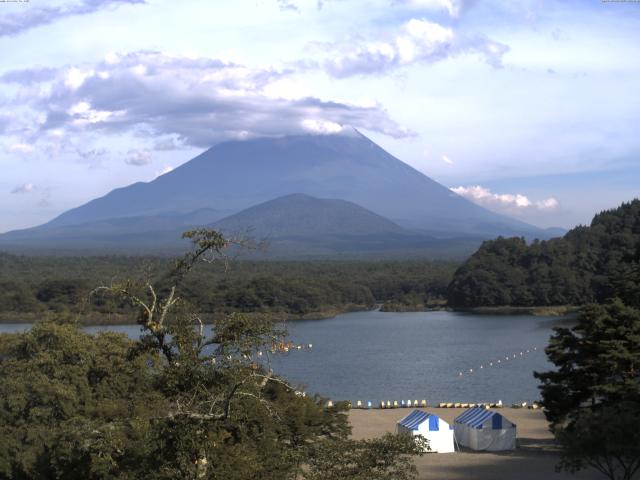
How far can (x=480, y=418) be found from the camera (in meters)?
17.8

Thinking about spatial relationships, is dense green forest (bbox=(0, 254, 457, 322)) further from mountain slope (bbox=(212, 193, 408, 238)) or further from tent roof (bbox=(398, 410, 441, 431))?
mountain slope (bbox=(212, 193, 408, 238))

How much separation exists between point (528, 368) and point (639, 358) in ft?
54.3

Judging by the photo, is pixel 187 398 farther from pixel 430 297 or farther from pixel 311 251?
pixel 311 251

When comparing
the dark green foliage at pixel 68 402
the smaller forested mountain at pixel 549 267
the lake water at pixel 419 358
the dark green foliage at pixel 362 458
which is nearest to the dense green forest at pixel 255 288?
the lake water at pixel 419 358

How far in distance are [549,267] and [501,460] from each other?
157 feet

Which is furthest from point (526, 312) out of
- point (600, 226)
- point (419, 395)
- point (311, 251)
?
point (311, 251)

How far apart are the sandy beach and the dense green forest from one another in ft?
85.6

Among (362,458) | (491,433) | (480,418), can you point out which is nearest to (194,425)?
(362,458)

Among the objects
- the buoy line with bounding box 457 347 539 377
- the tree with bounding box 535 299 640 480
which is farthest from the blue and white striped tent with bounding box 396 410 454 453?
the buoy line with bounding box 457 347 539 377

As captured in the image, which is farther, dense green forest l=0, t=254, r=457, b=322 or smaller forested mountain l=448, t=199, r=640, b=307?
smaller forested mountain l=448, t=199, r=640, b=307

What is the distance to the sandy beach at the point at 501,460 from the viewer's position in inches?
591

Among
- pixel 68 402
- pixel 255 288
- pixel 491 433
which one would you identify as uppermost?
pixel 255 288

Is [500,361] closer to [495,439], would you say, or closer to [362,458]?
[495,439]

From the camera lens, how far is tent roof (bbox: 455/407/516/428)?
685 inches
